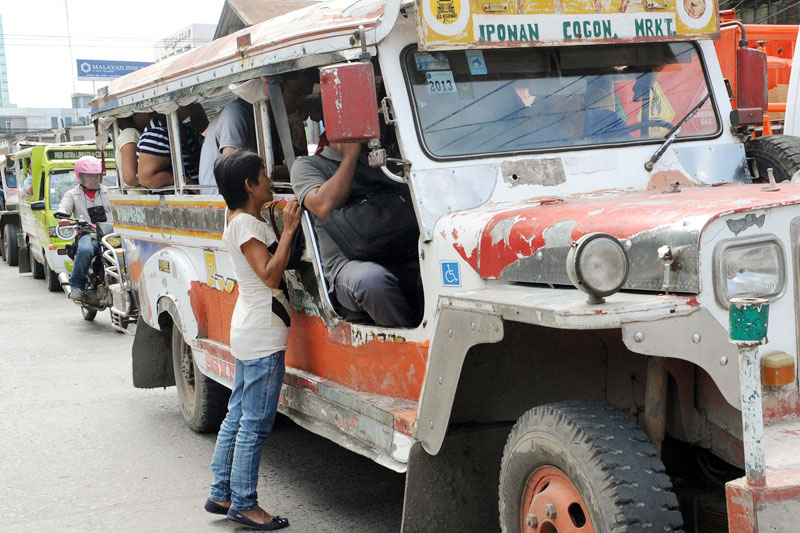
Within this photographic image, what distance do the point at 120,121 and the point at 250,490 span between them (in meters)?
3.53

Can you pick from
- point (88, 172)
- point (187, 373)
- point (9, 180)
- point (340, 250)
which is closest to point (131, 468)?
point (187, 373)

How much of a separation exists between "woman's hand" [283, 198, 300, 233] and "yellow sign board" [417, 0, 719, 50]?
1.06 m

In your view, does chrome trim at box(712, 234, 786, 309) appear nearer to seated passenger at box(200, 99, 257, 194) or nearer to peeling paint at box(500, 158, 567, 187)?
peeling paint at box(500, 158, 567, 187)

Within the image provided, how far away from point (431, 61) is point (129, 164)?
3.61 meters

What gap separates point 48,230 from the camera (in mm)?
15359

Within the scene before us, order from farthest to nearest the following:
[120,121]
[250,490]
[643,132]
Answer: [120,121]
[250,490]
[643,132]

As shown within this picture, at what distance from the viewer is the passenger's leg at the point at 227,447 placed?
16.1 feet

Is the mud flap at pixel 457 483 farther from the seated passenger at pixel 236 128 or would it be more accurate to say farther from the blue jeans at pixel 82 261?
the blue jeans at pixel 82 261

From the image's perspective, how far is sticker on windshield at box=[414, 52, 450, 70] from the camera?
4.09 m

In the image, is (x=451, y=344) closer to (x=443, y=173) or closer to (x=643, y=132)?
(x=443, y=173)

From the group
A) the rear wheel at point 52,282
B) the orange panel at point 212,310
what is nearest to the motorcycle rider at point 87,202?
the rear wheel at point 52,282

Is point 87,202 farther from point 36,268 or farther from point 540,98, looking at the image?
point 540,98

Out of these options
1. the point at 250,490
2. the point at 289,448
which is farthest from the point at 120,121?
the point at 250,490

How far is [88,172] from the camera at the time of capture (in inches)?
494
